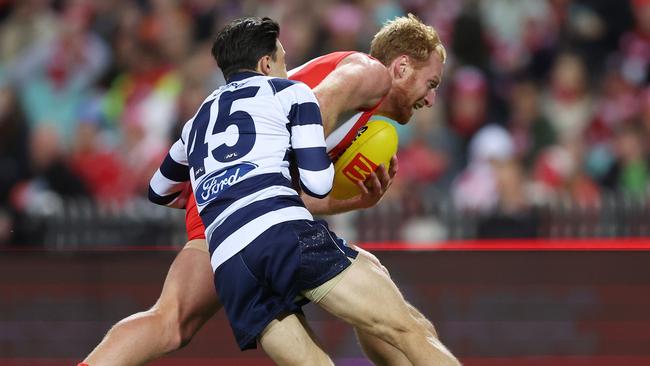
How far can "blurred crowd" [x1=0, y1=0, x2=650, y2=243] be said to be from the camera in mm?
9117

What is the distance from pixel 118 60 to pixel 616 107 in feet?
12.8

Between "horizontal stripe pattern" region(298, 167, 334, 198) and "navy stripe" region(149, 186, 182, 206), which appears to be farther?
"navy stripe" region(149, 186, 182, 206)

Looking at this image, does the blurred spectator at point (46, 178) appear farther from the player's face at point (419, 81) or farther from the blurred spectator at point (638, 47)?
the player's face at point (419, 81)

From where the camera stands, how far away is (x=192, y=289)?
4801 mm

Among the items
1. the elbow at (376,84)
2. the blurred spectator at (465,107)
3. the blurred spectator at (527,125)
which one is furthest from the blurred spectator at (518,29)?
the elbow at (376,84)

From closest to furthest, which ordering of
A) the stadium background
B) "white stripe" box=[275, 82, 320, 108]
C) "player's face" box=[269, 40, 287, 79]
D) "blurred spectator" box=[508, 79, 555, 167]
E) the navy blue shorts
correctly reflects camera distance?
the navy blue shorts
"white stripe" box=[275, 82, 320, 108]
"player's face" box=[269, 40, 287, 79]
the stadium background
"blurred spectator" box=[508, 79, 555, 167]

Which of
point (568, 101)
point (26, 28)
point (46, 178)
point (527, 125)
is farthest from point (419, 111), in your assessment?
point (26, 28)

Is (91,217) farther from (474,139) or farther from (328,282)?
(328,282)

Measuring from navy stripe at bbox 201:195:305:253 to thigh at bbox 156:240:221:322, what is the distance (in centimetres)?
51

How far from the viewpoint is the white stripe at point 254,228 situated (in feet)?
13.9

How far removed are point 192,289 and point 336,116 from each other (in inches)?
33.7

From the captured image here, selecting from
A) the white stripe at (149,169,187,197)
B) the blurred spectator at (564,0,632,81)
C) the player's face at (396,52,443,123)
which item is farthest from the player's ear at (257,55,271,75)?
the blurred spectator at (564,0,632,81)

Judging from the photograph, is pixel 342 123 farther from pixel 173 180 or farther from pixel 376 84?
pixel 173 180

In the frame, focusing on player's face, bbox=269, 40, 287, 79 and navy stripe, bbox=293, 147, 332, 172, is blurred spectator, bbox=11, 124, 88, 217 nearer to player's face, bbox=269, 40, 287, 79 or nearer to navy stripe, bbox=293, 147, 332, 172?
player's face, bbox=269, 40, 287, 79
